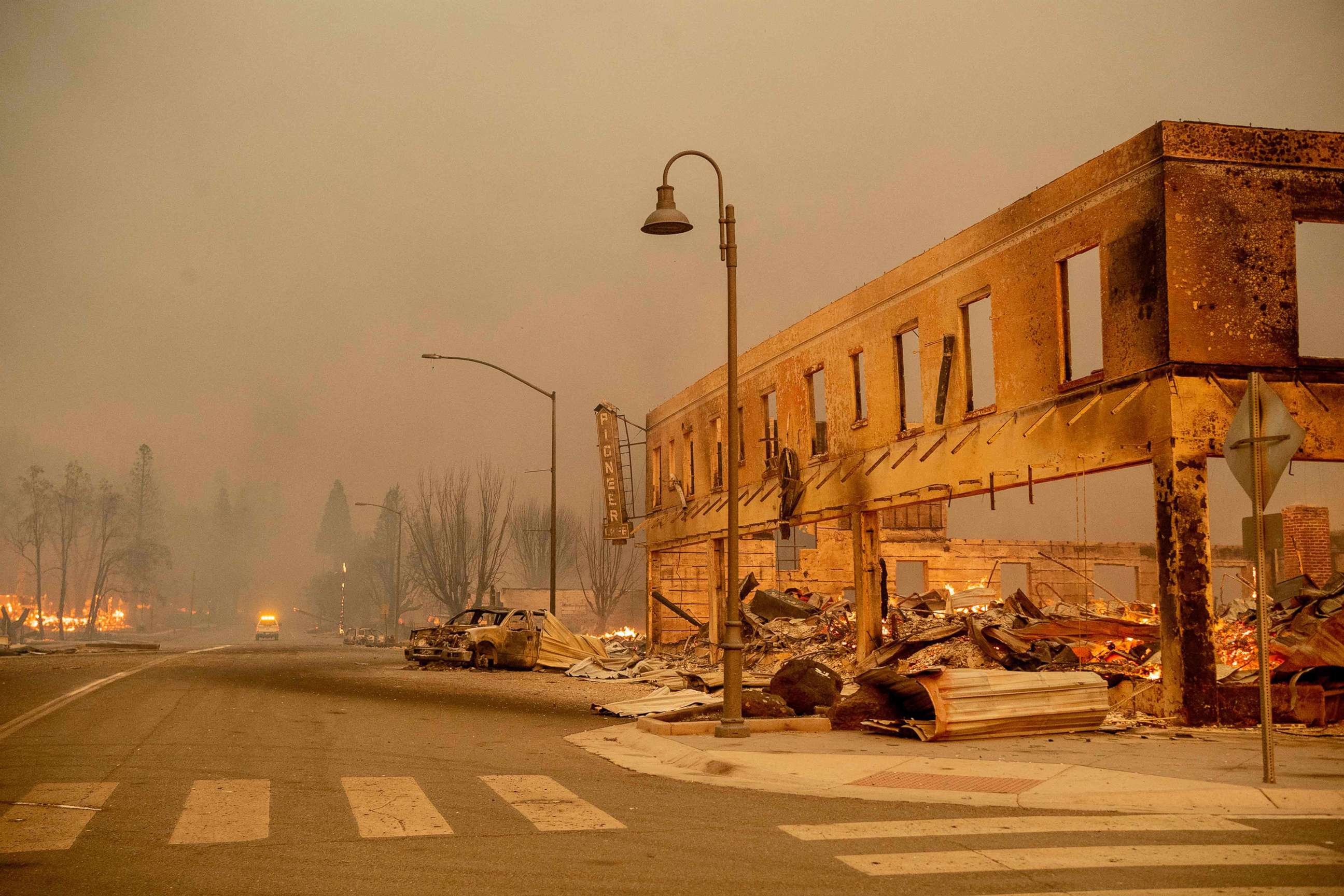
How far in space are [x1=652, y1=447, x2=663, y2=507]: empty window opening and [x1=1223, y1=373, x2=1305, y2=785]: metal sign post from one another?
29.5 m

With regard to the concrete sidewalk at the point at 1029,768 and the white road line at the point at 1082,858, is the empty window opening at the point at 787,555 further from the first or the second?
the white road line at the point at 1082,858

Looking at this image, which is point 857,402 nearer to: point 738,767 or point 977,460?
point 977,460

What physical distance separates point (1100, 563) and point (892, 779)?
36.1 metres

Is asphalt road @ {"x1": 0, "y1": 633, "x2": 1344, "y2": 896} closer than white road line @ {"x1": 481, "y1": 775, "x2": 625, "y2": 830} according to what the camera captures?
Yes

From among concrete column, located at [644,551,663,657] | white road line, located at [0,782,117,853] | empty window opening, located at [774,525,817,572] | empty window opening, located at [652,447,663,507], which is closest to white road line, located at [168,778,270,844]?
white road line, located at [0,782,117,853]

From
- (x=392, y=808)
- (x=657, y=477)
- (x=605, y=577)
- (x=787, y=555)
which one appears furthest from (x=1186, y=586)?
(x=605, y=577)

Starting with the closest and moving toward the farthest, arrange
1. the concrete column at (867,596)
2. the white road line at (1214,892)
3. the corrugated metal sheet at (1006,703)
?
the white road line at (1214,892) < the corrugated metal sheet at (1006,703) < the concrete column at (867,596)

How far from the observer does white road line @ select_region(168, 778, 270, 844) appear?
7.11 meters

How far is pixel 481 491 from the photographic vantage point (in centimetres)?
6300

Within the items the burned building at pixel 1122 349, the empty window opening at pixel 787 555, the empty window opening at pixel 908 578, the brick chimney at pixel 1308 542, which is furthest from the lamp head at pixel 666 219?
the empty window opening at pixel 908 578

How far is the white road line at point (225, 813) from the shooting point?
23.3 feet

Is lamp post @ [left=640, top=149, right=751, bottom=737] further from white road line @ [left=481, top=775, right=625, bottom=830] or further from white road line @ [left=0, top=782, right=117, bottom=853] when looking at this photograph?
white road line @ [left=0, top=782, right=117, bottom=853]

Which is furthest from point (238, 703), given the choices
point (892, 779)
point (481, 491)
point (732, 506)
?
point (481, 491)

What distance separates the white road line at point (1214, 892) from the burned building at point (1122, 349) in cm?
943
